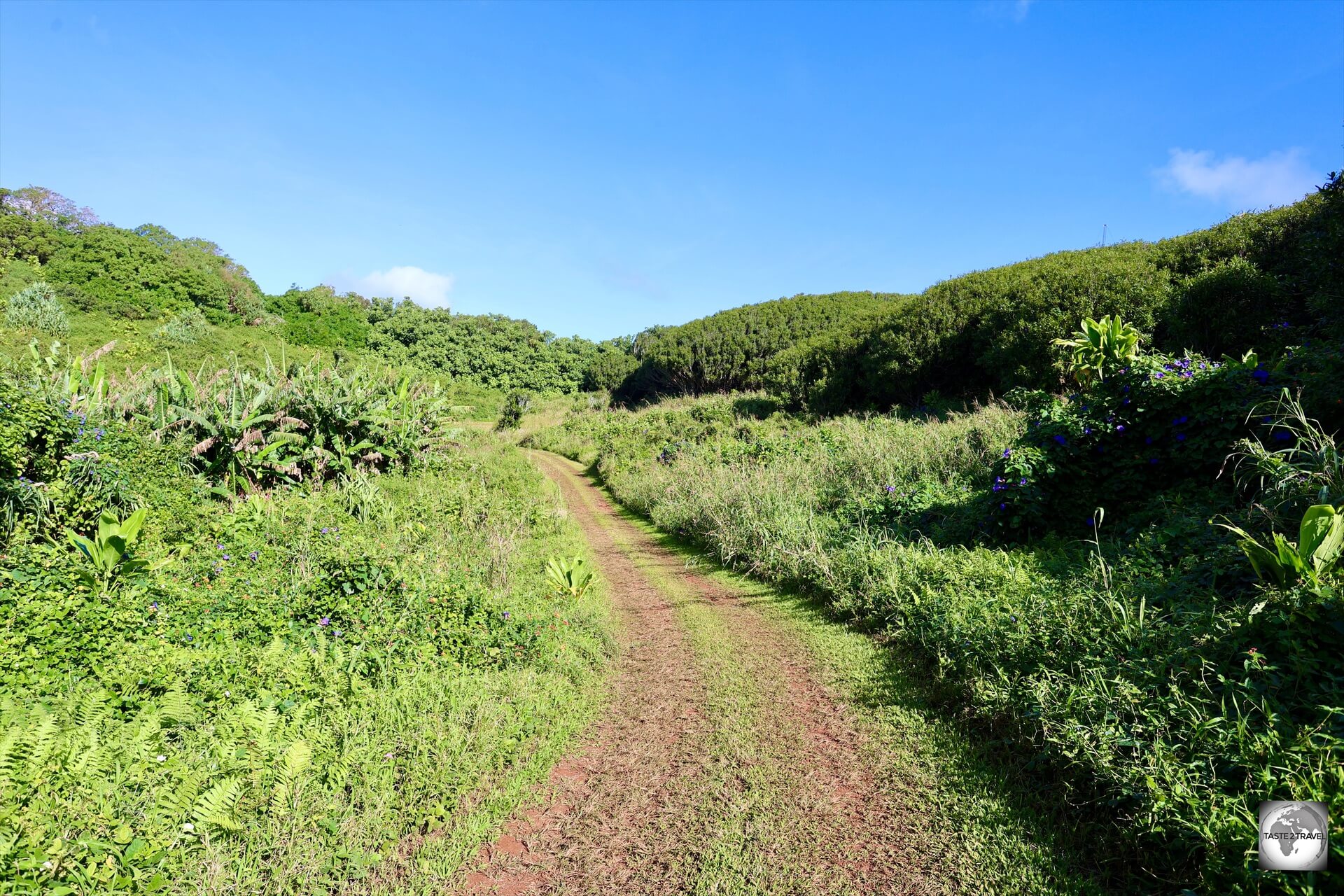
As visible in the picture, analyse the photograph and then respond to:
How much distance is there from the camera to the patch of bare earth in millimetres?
3002

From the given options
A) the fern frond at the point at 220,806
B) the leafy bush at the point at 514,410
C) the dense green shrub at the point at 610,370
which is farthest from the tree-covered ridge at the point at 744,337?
the fern frond at the point at 220,806

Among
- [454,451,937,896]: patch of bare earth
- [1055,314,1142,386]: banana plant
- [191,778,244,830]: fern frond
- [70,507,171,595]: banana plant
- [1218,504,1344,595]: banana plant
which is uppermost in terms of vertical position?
[1055,314,1142,386]: banana plant

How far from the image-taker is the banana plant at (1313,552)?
342 centimetres

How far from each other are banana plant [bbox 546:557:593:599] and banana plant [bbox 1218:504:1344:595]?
5790 millimetres

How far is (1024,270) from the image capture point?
537 inches

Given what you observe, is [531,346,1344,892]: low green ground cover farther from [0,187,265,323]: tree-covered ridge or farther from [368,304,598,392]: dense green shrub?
[368,304,598,392]: dense green shrub

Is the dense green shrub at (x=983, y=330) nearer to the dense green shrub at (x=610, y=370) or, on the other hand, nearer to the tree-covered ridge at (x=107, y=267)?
the dense green shrub at (x=610, y=370)

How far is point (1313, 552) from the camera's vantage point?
350 centimetres

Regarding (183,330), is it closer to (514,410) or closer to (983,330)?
(514,410)

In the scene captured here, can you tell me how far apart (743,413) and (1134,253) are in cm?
1049

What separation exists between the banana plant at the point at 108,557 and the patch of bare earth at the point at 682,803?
3765 mm

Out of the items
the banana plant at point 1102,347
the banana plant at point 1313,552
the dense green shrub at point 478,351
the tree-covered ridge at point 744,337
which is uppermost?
the dense green shrub at point 478,351

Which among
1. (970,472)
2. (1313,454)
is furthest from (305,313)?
(1313,454)

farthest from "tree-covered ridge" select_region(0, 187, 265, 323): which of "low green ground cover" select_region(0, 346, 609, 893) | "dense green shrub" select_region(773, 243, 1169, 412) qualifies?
"dense green shrub" select_region(773, 243, 1169, 412)
